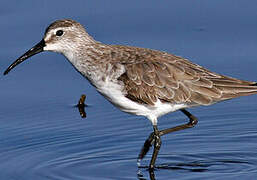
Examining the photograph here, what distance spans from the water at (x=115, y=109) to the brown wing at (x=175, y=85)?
1116mm

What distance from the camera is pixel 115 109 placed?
15.3 metres

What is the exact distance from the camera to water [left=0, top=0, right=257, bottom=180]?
13.5 m

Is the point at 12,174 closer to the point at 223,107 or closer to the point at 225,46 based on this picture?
the point at 223,107

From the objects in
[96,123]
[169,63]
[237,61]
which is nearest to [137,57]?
[169,63]

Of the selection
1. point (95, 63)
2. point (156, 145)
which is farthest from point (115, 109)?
point (95, 63)

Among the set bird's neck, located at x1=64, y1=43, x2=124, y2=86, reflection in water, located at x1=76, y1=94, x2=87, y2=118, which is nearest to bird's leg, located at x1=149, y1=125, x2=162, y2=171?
bird's neck, located at x1=64, y1=43, x2=124, y2=86

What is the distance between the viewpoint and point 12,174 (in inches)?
518

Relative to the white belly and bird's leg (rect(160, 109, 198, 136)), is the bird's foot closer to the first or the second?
bird's leg (rect(160, 109, 198, 136))

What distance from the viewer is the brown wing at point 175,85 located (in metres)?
13.0

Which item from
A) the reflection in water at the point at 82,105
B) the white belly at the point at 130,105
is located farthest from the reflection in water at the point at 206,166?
the reflection in water at the point at 82,105

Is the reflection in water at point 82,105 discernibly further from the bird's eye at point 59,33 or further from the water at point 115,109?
the bird's eye at point 59,33

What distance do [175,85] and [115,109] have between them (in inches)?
97.5

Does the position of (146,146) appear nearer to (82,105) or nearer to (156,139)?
(156,139)

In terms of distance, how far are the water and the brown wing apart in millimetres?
1116
